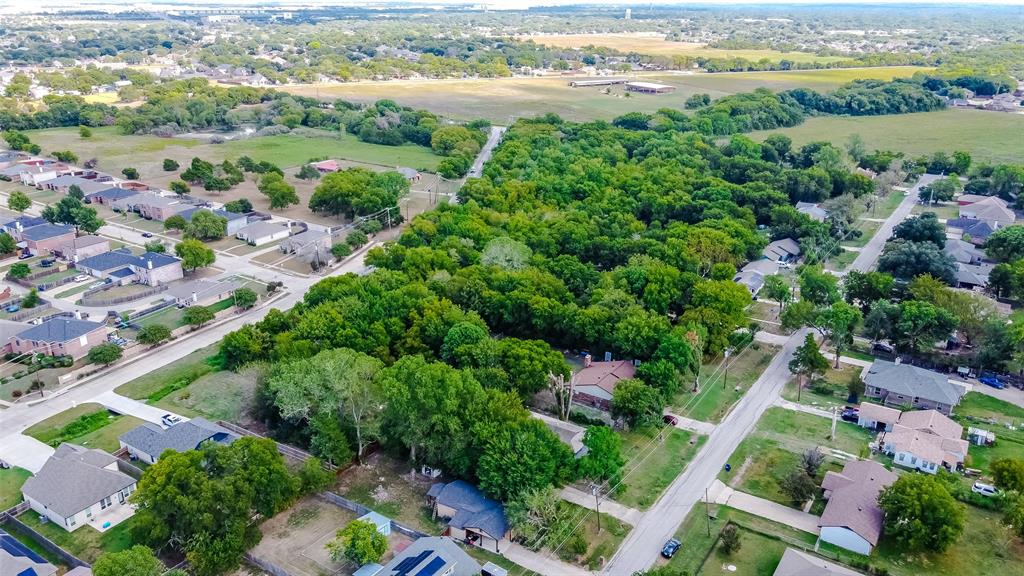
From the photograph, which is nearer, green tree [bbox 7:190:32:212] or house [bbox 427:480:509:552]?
house [bbox 427:480:509:552]

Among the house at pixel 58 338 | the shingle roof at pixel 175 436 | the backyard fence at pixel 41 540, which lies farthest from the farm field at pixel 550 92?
the backyard fence at pixel 41 540

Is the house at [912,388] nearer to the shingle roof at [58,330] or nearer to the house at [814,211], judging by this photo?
the house at [814,211]

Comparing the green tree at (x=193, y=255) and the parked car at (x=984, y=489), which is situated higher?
the green tree at (x=193, y=255)

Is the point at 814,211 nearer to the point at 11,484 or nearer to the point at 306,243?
the point at 306,243

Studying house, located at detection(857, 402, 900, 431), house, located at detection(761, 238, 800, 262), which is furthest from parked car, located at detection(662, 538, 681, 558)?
house, located at detection(761, 238, 800, 262)

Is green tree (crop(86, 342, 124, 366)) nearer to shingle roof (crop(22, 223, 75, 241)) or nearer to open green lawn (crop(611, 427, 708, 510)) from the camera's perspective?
shingle roof (crop(22, 223, 75, 241))

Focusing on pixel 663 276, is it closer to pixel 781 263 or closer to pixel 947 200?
pixel 781 263
